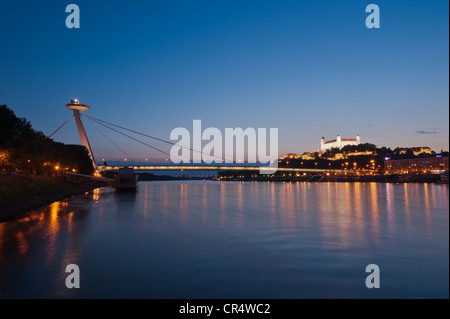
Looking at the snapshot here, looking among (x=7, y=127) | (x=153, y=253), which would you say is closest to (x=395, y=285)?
(x=153, y=253)

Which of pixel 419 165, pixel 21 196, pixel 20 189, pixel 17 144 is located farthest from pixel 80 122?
pixel 419 165

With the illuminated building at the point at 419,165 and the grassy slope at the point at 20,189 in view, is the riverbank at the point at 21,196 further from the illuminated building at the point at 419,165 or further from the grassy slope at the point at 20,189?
the illuminated building at the point at 419,165

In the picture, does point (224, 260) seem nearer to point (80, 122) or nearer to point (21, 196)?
point (21, 196)

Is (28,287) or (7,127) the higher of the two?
(7,127)

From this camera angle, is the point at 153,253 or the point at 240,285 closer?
the point at 240,285

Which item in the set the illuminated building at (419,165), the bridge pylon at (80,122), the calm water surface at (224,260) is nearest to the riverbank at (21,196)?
the calm water surface at (224,260)

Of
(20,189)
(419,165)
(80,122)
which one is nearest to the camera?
(20,189)

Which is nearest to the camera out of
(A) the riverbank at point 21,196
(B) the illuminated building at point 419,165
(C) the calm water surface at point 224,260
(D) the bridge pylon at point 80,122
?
(C) the calm water surface at point 224,260

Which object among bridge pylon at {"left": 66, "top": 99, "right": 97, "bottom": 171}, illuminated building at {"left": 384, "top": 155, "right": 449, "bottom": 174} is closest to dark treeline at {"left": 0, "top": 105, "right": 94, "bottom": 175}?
bridge pylon at {"left": 66, "top": 99, "right": 97, "bottom": 171}

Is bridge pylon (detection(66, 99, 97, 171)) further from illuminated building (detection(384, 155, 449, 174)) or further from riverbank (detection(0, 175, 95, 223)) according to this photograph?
illuminated building (detection(384, 155, 449, 174))

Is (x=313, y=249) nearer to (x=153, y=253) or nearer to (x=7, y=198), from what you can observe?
(x=153, y=253)
